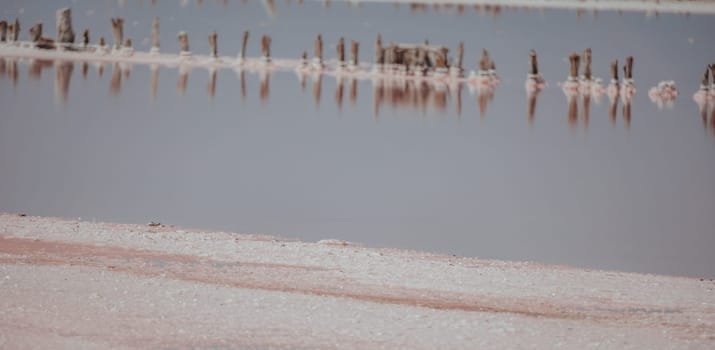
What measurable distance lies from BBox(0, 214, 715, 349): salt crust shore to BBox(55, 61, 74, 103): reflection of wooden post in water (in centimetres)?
1224

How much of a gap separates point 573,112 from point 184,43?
1928 cm

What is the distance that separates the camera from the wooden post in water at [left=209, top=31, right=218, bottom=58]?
41.1 meters

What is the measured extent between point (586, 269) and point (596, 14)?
1358 inches

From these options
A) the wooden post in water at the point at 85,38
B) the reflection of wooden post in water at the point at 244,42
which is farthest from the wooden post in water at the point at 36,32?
the reflection of wooden post in water at the point at 244,42

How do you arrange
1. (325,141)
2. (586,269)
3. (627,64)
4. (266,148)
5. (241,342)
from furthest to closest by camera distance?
(627,64)
(325,141)
(266,148)
(586,269)
(241,342)

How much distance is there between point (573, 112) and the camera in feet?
84.7

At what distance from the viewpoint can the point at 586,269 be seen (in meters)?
9.23

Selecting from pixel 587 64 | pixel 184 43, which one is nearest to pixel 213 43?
pixel 184 43

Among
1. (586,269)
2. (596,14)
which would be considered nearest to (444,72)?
(596,14)

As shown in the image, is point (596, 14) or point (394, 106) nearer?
point (394, 106)

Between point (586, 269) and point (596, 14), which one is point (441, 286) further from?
point (596, 14)

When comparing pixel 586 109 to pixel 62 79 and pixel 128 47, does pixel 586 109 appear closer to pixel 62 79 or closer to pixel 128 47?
pixel 62 79

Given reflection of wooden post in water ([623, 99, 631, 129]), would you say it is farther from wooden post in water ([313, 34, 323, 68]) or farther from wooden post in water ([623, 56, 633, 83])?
wooden post in water ([313, 34, 323, 68])

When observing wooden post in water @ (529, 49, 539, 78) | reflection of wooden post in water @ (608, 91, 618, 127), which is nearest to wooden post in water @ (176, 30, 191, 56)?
wooden post in water @ (529, 49, 539, 78)
